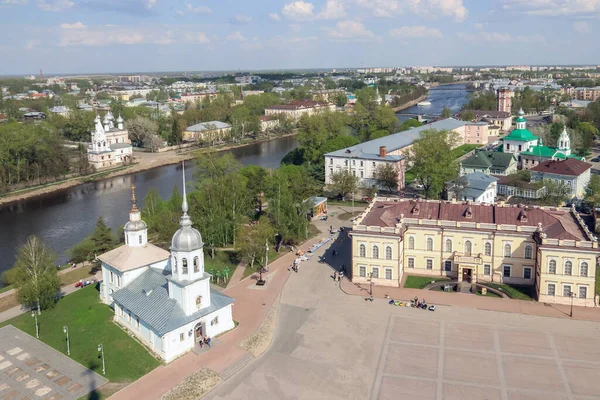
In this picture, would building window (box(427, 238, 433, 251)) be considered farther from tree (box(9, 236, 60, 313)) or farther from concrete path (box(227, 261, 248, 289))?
tree (box(9, 236, 60, 313))

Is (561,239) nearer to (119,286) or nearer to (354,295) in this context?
(354,295)

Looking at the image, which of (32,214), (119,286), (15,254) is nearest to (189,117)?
(32,214)

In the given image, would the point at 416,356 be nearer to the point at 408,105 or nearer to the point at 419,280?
the point at 419,280

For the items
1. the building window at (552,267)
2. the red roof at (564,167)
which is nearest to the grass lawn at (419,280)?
the building window at (552,267)

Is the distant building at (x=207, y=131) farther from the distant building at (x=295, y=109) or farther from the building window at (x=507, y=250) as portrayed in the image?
the building window at (x=507, y=250)

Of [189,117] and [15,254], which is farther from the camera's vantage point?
[189,117]

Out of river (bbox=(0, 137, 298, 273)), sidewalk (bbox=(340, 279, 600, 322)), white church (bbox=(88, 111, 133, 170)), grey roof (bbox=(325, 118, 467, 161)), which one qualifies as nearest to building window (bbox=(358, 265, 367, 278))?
sidewalk (bbox=(340, 279, 600, 322))

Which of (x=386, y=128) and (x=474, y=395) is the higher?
(x=386, y=128)
